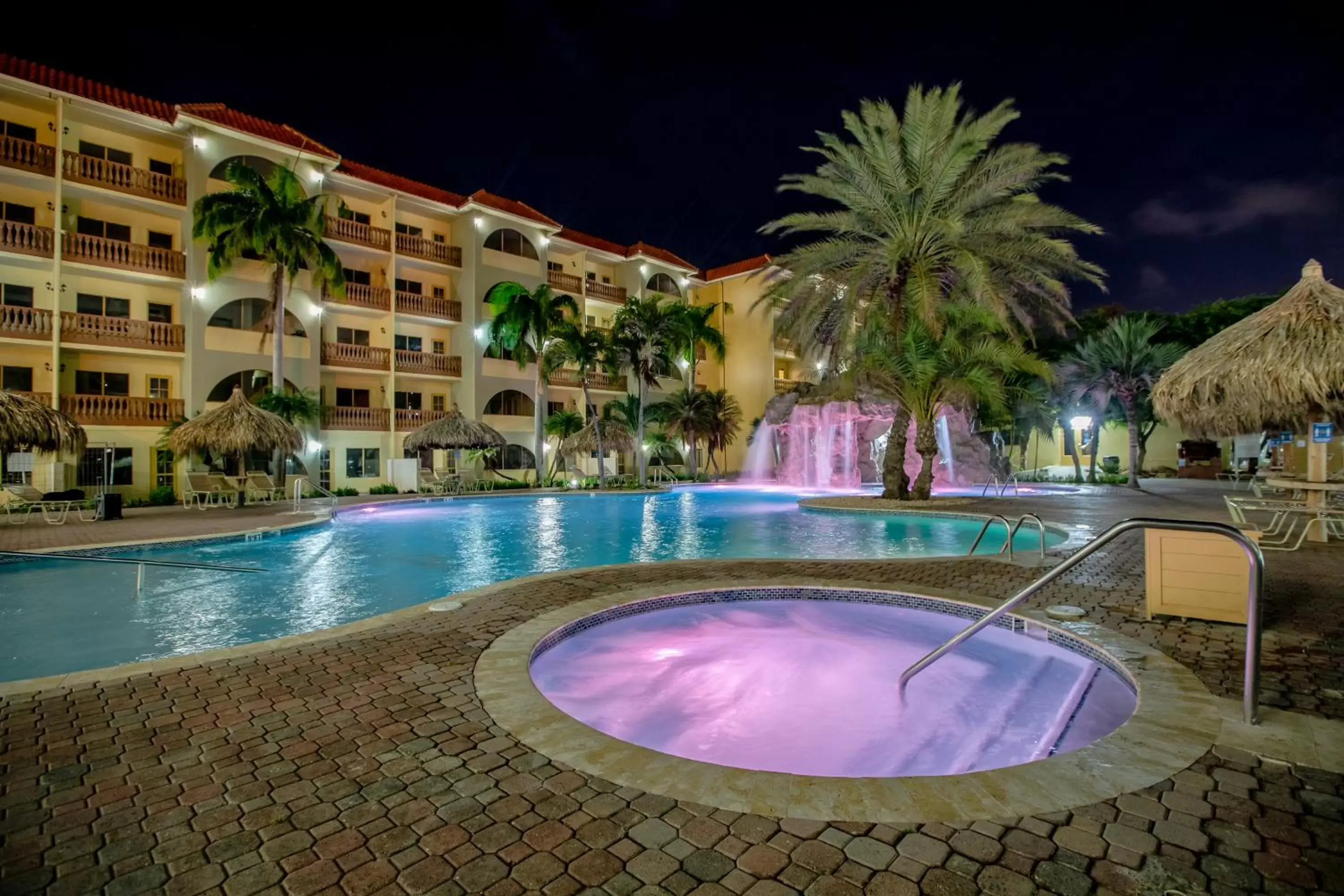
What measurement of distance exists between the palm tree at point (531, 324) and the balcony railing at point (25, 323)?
13055 mm

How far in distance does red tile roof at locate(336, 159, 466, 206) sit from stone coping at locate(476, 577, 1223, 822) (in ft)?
89.9

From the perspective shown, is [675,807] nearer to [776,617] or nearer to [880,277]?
[776,617]

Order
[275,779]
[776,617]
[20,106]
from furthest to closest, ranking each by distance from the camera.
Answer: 1. [20,106]
2. [776,617]
3. [275,779]

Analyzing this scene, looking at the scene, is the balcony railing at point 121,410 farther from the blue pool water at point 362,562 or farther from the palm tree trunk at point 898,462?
the palm tree trunk at point 898,462

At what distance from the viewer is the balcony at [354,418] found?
23594 millimetres

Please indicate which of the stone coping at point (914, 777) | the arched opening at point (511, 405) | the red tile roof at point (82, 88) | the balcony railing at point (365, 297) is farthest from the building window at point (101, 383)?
the stone coping at point (914, 777)

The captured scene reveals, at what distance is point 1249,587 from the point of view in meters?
3.72

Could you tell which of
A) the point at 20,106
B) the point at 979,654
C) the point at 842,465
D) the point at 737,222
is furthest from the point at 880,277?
the point at 737,222

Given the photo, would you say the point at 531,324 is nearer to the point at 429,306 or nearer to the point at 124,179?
the point at 429,306

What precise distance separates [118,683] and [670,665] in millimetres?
3961

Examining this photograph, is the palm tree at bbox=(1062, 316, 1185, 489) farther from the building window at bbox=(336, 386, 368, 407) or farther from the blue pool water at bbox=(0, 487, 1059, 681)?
the building window at bbox=(336, 386, 368, 407)

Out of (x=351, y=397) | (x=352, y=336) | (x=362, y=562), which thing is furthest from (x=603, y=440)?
(x=362, y=562)

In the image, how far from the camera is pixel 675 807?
2.59 meters

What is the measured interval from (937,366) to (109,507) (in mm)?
20449
